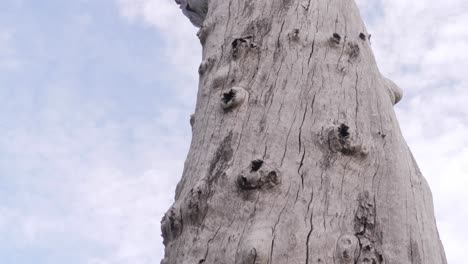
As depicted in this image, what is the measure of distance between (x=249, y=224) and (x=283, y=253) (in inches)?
5.1

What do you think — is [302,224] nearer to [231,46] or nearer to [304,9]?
[231,46]

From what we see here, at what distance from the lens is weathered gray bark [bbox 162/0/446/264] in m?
1.59

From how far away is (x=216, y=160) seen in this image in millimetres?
1816

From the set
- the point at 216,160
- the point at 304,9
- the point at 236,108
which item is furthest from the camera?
the point at 304,9

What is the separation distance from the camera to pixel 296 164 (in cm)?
174

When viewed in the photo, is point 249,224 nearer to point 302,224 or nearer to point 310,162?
point 302,224

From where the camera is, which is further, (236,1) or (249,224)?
(236,1)

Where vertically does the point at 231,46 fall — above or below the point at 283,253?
above

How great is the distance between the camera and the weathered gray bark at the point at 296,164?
1.59m

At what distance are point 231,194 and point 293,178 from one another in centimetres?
17

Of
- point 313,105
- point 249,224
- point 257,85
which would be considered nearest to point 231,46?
point 257,85

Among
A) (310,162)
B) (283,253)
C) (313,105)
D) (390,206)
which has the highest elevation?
(313,105)

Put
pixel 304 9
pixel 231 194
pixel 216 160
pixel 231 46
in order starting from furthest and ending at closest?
pixel 304 9
pixel 231 46
pixel 216 160
pixel 231 194

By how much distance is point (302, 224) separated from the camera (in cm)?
159
